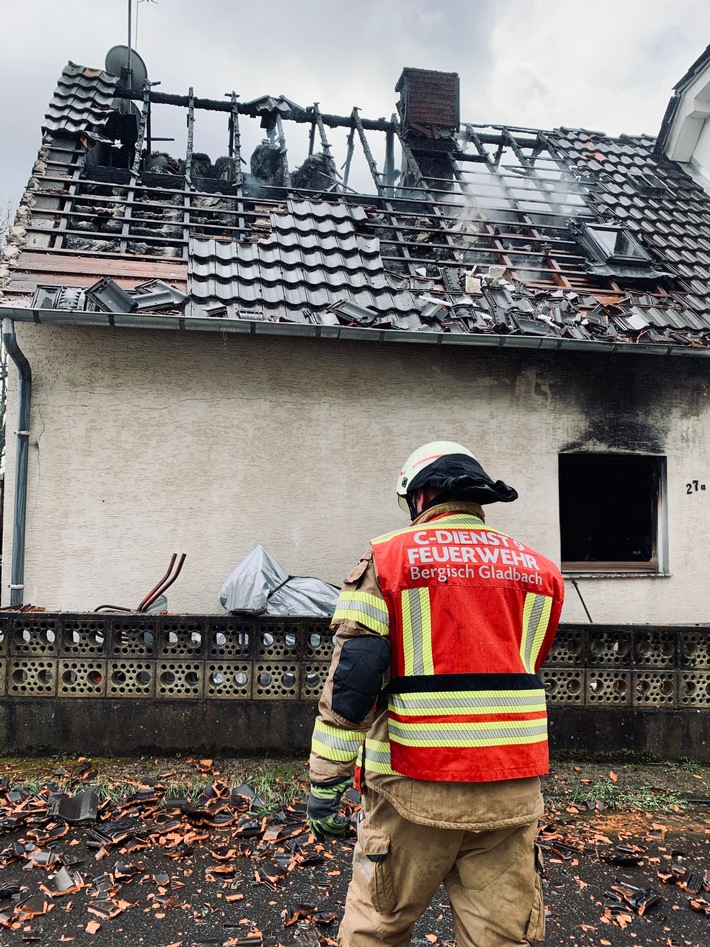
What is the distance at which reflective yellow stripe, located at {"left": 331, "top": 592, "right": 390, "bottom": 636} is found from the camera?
2.14 m

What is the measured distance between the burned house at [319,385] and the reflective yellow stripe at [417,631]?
325 cm

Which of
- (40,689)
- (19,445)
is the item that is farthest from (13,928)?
(19,445)

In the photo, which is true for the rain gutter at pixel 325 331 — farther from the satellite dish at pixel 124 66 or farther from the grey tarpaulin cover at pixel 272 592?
the satellite dish at pixel 124 66

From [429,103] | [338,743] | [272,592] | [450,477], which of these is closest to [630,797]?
[272,592]

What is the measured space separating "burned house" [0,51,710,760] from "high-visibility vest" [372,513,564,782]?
3095mm

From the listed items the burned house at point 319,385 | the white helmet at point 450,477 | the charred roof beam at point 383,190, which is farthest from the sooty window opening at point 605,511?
the white helmet at point 450,477

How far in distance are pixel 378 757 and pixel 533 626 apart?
683mm

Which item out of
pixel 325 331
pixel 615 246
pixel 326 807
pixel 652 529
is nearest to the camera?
pixel 326 807

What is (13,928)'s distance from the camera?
3.01m

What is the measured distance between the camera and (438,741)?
2111 mm

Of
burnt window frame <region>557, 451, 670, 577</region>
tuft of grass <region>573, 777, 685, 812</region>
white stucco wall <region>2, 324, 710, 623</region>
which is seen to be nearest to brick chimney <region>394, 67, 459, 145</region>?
white stucco wall <region>2, 324, 710, 623</region>

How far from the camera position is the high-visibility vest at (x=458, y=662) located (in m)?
2.12

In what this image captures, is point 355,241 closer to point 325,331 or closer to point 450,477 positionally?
point 325,331

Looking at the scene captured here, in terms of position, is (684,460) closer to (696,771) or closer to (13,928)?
(696,771)
